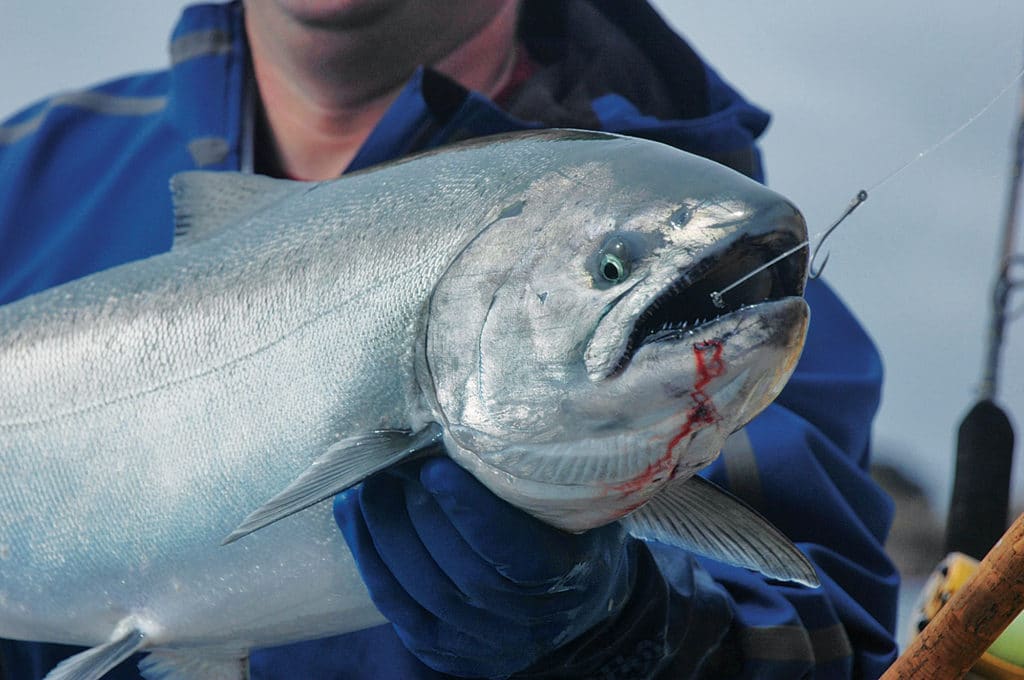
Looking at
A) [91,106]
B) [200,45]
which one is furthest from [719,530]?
[91,106]

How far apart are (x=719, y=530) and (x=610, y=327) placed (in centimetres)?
23

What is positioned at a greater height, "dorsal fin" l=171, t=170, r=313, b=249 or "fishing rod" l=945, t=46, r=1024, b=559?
"dorsal fin" l=171, t=170, r=313, b=249

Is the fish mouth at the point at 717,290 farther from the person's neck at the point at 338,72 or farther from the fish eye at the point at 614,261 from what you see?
the person's neck at the point at 338,72

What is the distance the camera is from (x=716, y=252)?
734mm

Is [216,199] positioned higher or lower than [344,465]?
higher

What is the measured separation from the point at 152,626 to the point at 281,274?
15.1 inches

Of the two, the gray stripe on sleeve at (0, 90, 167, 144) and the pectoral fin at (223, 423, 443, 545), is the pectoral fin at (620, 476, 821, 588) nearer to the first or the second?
the pectoral fin at (223, 423, 443, 545)

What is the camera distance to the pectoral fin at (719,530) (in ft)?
2.88

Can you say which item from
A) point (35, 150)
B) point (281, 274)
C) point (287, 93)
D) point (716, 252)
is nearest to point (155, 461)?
point (281, 274)

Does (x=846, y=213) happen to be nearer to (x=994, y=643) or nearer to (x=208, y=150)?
(x=994, y=643)

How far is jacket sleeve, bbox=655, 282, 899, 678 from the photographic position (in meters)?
→ 1.26

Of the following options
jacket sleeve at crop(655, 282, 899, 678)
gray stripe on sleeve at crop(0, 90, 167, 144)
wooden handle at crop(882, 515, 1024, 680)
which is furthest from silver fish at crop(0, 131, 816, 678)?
gray stripe on sleeve at crop(0, 90, 167, 144)

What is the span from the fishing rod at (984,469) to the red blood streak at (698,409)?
1.04 m

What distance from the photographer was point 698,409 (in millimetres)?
760
